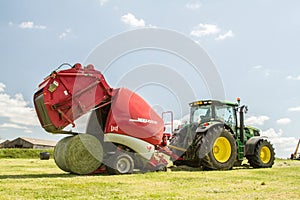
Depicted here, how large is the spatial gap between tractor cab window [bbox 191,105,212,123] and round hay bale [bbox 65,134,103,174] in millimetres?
4726

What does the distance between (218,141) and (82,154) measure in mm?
4930

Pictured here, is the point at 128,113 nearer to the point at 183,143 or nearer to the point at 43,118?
the point at 43,118

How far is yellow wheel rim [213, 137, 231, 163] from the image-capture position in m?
11.6

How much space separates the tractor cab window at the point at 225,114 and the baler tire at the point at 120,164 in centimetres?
439

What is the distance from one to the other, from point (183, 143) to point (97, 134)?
365cm

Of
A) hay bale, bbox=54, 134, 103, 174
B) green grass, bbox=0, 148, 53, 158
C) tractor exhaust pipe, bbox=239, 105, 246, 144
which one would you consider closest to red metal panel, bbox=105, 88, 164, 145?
hay bale, bbox=54, 134, 103, 174

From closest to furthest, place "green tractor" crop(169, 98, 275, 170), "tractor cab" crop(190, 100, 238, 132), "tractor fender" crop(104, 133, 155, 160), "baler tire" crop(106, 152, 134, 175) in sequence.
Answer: "baler tire" crop(106, 152, 134, 175) → "tractor fender" crop(104, 133, 155, 160) → "green tractor" crop(169, 98, 275, 170) → "tractor cab" crop(190, 100, 238, 132)

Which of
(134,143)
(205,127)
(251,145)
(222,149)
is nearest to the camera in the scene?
(134,143)

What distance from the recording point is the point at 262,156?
44.1 feet

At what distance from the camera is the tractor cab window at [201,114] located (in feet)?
41.1

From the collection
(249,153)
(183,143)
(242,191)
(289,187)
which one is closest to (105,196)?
(242,191)

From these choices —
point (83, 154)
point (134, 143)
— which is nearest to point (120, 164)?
point (134, 143)

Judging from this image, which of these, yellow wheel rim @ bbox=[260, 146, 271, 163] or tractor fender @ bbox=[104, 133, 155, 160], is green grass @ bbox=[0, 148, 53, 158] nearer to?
yellow wheel rim @ bbox=[260, 146, 271, 163]

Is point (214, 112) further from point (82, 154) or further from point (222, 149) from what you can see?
point (82, 154)
